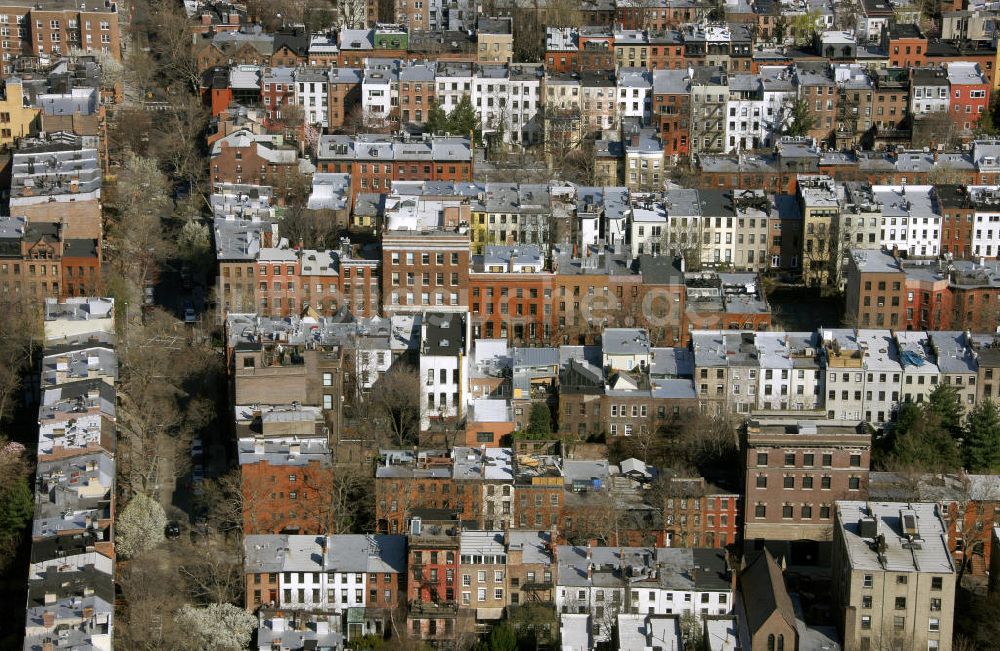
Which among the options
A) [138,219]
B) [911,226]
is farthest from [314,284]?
[911,226]

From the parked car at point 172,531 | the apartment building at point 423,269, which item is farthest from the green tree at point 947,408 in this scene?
the parked car at point 172,531

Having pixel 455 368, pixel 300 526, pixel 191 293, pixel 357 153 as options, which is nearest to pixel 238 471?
pixel 300 526

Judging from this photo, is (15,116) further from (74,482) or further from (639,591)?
(639,591)

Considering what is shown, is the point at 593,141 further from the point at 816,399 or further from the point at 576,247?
the point at 816,399

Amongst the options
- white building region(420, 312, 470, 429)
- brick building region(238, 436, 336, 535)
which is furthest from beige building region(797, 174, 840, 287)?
brick building region(238, 436, 336, 535)

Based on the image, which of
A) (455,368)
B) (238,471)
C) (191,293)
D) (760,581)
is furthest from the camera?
(191,293)

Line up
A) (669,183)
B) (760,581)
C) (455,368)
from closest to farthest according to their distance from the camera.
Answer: (760,581)
(455,368)
(669,183)
